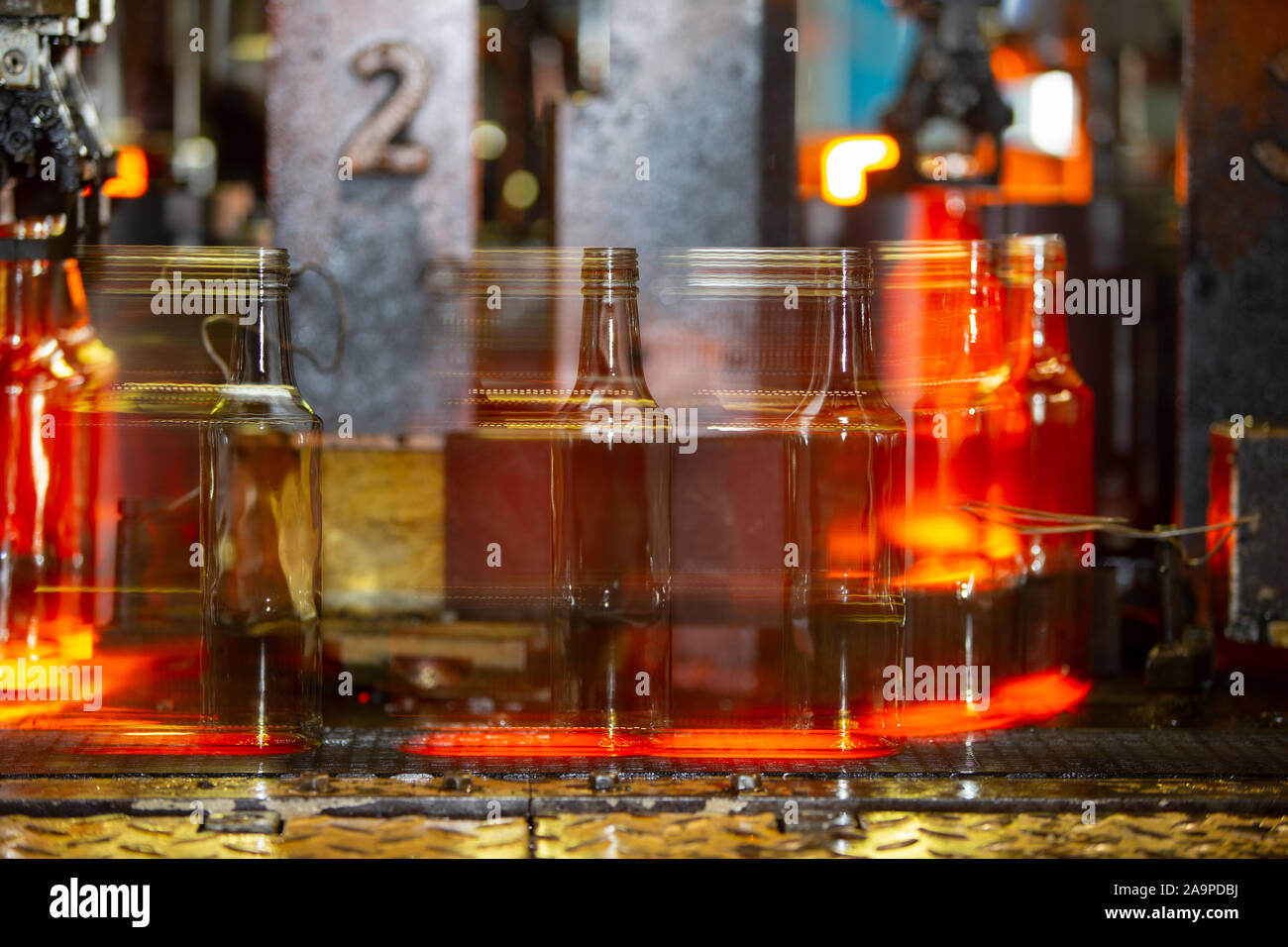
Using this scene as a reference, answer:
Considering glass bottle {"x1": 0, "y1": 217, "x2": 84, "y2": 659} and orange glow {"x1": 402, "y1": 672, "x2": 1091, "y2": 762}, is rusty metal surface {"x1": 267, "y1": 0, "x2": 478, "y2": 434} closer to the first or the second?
glass bottle {"x1": 0, "y1": 217, "x2": 84, "y2": 659}

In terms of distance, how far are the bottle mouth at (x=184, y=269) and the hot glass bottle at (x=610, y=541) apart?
0.81 ft

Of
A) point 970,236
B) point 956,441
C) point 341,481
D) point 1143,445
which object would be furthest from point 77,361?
point 1143,445

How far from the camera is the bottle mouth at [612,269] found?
3.81ft

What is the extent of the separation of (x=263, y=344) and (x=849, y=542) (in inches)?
19.1

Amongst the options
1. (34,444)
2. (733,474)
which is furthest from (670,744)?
(34,444)

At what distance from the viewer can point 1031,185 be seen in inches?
124

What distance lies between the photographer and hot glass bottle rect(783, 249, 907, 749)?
1.17 meters

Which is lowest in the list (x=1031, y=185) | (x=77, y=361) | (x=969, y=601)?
(x=969, y=601)

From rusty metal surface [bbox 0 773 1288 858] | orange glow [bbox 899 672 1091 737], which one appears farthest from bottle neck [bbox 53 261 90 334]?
orange glow [bbox 899 672 1091 737]

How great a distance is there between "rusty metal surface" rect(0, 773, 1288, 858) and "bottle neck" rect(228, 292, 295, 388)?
314 millimetres

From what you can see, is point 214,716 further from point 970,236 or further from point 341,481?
point 970,236

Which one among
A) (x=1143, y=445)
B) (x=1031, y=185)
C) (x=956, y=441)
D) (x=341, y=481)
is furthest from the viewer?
(x=1031, y=185)

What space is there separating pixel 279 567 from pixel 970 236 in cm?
85

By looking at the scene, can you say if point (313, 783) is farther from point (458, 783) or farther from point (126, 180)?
point (126, 180)
